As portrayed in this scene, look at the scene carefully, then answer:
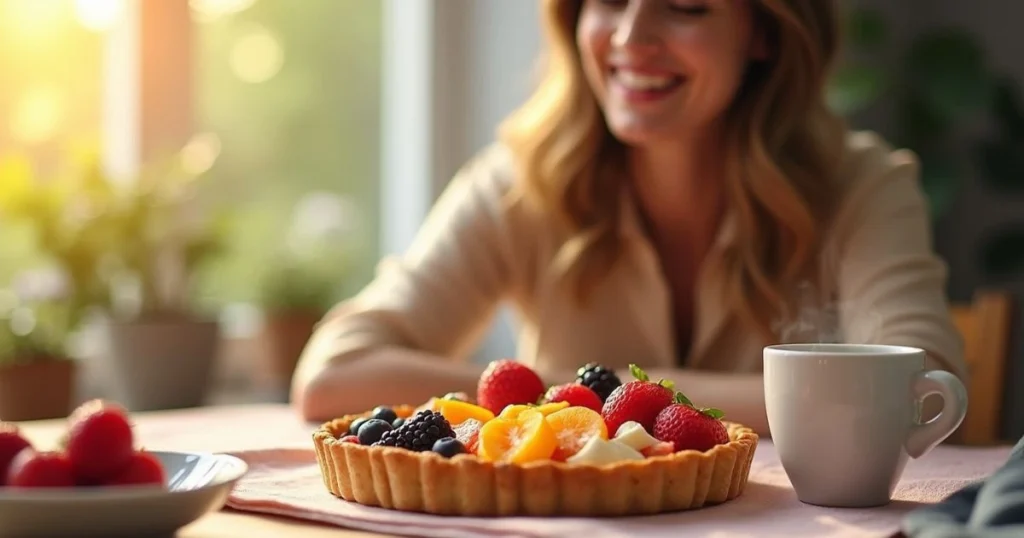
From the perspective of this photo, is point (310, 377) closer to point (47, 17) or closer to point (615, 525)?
Answer: point (615, 525)

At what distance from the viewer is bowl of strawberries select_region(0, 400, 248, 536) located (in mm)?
871

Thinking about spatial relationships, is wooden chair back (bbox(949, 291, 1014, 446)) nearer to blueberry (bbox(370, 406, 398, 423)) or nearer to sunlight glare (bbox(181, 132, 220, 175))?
blueberry (bbox(370, 406, 398, 423))

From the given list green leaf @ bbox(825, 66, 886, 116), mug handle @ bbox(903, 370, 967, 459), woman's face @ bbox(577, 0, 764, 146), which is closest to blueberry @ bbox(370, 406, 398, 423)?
mug handle @ bbox(903, 370, 967, 459)

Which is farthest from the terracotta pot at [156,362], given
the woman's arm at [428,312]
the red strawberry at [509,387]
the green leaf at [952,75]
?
the green leaf at [952,75]

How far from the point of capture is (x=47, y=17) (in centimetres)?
289

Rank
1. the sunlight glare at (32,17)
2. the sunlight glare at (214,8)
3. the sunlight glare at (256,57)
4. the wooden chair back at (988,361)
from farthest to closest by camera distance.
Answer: the sunlight glare at (256,57) → the sunlight glare at (214,8) → the sunlight glare at (32,17) → the wooden chair back at (988,361)

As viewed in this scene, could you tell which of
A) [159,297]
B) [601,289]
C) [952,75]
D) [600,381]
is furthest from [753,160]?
[952,75]

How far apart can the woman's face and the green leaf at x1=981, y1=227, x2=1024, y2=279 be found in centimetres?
227

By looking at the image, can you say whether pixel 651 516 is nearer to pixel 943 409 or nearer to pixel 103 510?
pixel 943 409

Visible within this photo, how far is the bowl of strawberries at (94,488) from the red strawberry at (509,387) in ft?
1.15

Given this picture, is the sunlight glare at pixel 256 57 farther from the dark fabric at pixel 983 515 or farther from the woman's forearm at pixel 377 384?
the dark fabric at pixel 983 515

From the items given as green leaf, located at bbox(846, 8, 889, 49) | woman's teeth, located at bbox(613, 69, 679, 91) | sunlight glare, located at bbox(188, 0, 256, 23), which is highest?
sunlight glare, located at bbox(188, 0, 256, 23)

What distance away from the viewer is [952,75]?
384 cm

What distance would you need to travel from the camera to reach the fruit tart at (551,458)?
103cm
